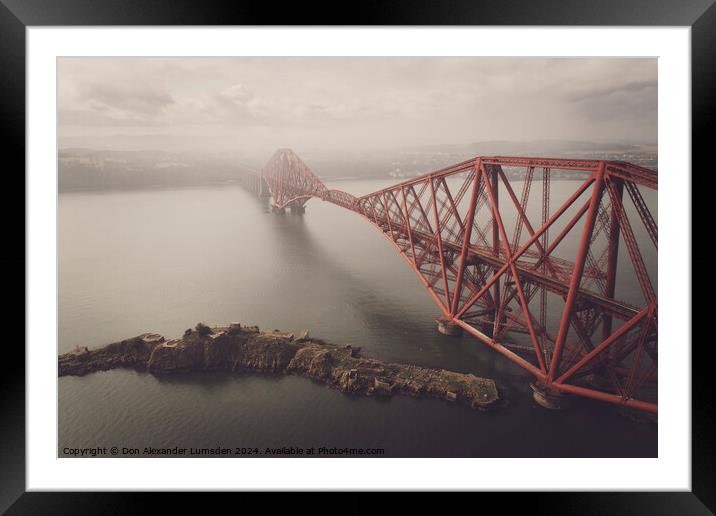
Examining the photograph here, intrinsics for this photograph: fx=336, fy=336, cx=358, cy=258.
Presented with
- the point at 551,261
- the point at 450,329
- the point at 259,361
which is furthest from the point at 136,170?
the point at 551,261

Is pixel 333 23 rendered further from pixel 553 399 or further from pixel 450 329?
pixel 553 399

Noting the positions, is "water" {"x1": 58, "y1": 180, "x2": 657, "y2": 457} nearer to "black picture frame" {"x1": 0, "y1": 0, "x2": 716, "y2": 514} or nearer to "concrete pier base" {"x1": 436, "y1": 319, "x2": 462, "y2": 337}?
"concrete pier base" {"x1": 436, "y1": 319, "x2": 462, "y2": 337}

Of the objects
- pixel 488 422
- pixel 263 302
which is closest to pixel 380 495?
pixel 488 422

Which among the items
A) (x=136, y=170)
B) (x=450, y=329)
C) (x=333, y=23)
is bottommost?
(x=450, y=329)

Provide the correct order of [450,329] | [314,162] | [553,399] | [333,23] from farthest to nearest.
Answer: [450,329]
[314,162]
[553,399]
[333,23]

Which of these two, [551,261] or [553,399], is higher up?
[551,261]

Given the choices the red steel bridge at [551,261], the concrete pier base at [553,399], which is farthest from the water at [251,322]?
the red steel bridge at [551,261]
